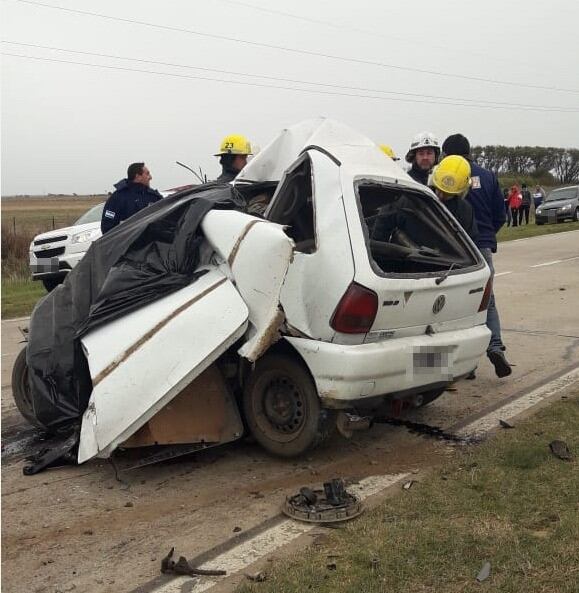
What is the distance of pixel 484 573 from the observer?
3.04 metres

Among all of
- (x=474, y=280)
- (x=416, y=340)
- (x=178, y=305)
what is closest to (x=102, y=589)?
(x=178, y=305)

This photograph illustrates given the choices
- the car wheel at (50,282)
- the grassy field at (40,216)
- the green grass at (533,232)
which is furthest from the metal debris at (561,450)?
the green grass at (533,232)

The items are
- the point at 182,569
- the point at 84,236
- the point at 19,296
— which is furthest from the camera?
the point at 84,236

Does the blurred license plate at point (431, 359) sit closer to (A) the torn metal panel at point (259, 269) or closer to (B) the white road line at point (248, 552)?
(A) the torn metal panel at point (259, 269)

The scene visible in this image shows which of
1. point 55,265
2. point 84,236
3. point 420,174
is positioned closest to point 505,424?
point 420,174

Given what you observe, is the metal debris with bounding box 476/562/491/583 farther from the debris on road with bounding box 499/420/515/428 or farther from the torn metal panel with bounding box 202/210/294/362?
the debris on road with bounding box 499/420/515/428

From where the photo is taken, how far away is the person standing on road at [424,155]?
6.73 m

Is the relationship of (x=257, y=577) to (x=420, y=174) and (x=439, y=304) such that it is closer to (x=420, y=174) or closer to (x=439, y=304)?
(x=439, y=304)

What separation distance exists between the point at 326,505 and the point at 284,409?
803mm

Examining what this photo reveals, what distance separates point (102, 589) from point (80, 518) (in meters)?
0.80

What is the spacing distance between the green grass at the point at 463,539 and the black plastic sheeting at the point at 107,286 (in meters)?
1.80

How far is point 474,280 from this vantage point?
4.76 m

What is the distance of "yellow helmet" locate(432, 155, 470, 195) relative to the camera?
18.4 feet

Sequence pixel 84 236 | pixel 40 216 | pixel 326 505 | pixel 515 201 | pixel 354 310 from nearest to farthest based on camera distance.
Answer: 1. pixel 326 505
2. pixel 354 310
3. pixel 84 236
4. pixel 515 201
5. pixel 40 216
